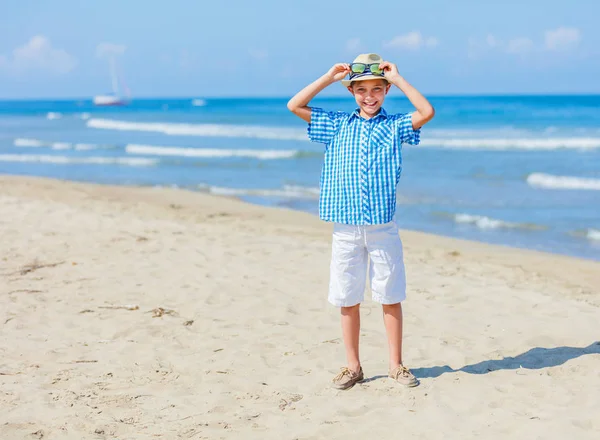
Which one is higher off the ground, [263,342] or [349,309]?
[349,309]

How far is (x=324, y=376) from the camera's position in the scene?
4457mm

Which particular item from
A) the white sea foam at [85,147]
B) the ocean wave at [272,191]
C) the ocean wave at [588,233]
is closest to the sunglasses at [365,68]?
the ocean wave at [588,233]

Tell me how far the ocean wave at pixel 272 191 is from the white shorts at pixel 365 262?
388 inches

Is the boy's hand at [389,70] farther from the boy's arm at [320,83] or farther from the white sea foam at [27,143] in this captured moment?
the white sea foam at [27,143]

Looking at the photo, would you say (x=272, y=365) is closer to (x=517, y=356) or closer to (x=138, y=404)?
(x=138, y=404)

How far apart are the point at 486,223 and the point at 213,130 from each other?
26.4 m

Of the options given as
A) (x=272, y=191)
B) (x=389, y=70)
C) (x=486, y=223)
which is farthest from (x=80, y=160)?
(x=389, y=70)

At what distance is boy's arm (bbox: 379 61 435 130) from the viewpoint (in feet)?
12.6

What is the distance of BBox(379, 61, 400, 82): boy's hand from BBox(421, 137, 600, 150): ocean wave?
20.8 meters

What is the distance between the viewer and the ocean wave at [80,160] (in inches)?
846

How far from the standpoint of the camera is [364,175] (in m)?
3.96

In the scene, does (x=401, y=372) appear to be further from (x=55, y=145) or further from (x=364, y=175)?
(x=55, y=145)

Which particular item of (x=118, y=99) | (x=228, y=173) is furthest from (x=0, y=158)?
(x=118, y=99)

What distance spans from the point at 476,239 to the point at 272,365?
Answer: 19.5 ft
